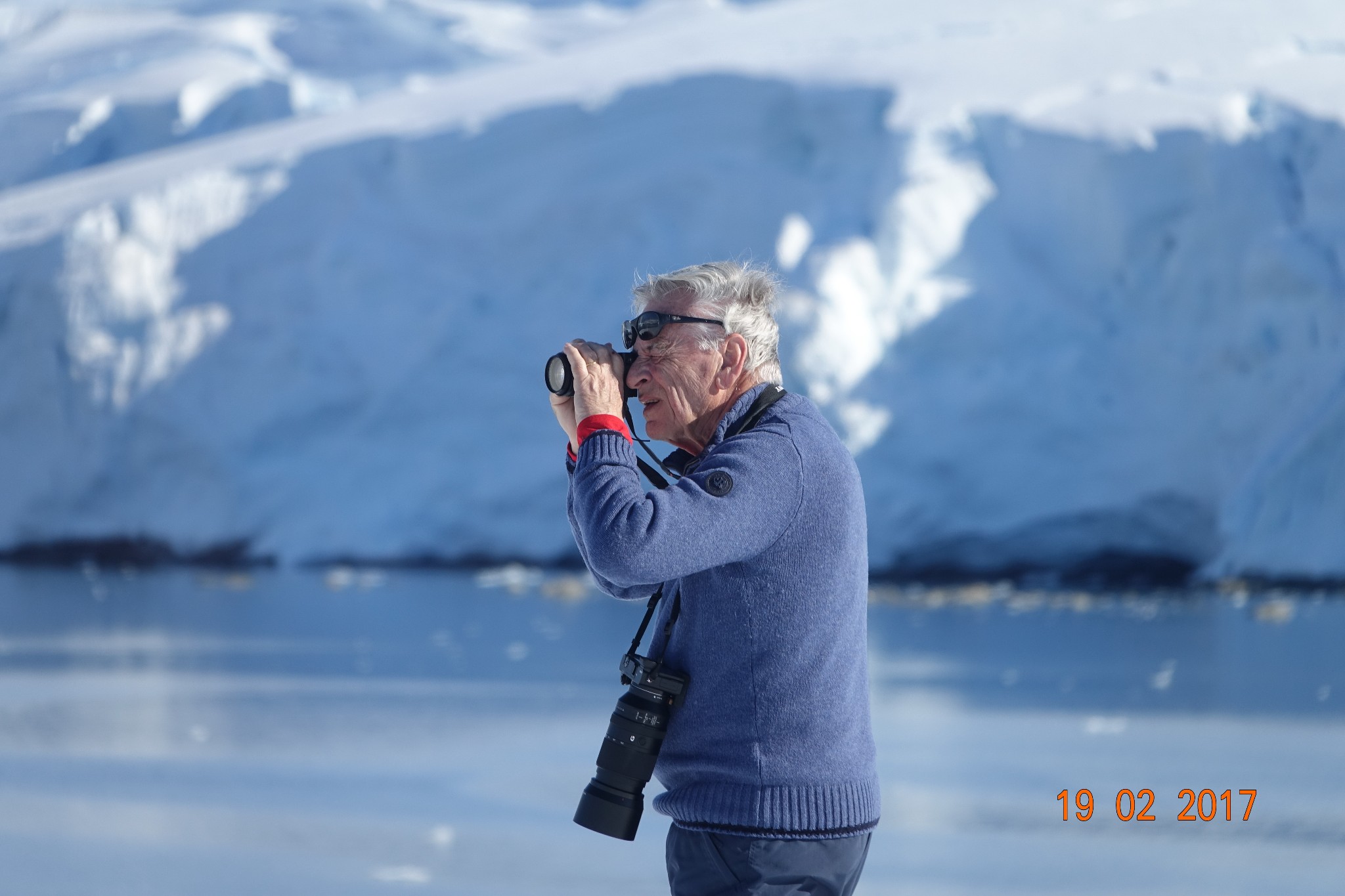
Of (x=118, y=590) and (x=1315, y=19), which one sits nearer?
(x=118, y=590)

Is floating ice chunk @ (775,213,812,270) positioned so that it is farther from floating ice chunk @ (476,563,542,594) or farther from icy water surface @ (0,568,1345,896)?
icy water surface @ (0,568,1345,896)

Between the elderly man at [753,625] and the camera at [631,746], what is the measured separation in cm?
2

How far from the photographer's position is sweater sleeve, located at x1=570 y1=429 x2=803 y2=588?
54.3 inches

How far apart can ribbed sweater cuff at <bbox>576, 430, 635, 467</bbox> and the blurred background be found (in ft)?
12.2

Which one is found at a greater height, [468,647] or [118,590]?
[118,590]

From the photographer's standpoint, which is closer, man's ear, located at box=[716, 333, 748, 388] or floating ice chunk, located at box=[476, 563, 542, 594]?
man's ear, located at box=[716, 333, 748, 388]

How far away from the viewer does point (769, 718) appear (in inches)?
58.2

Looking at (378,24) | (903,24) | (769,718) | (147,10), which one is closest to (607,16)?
(378,24)

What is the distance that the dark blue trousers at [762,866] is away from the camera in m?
1.47

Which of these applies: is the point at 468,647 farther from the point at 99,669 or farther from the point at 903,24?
the point at 903,24

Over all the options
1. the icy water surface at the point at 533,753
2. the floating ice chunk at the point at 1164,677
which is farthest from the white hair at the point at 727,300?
the floating ice chunk at the point at 1164,677

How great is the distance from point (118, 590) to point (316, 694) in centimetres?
583
